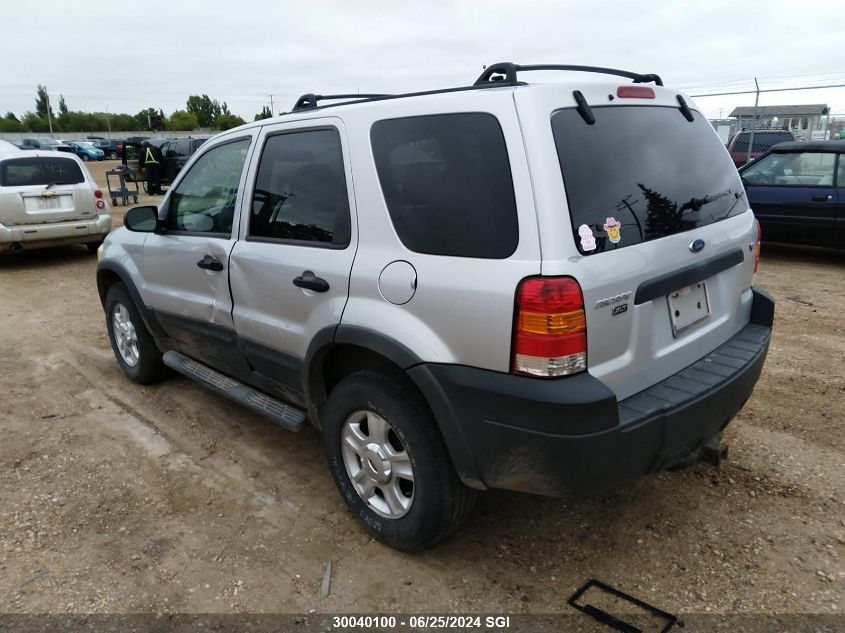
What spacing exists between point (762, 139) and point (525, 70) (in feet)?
48.0

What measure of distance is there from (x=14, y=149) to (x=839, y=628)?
38.4ft

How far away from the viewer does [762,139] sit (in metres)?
Result: 14.8

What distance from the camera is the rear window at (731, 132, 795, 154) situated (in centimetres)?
1468

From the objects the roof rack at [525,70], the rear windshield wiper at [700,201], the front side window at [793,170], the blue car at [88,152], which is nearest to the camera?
the roof rack at [525,70]

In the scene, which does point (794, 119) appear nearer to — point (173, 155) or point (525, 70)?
point (173, 155)

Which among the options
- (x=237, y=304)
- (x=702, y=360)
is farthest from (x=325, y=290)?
(x=702, y=360)

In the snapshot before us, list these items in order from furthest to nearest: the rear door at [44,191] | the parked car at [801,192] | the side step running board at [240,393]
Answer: the rear door at [44,191] < the parked car at [801,192] < the side step running board at [240,393]

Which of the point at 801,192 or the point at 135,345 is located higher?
the point at 801,192

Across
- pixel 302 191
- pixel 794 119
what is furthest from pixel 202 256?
pixel 794 119

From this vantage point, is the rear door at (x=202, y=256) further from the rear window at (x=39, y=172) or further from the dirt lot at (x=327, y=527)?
the rear window at (x=39, y=172)

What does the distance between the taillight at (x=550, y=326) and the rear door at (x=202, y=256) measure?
1885 mm

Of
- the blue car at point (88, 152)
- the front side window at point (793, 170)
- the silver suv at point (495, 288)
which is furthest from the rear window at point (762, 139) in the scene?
the blue car at point (88, 152)

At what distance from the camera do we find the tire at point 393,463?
2520 millimetres

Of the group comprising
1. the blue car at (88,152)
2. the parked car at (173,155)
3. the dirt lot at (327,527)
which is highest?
the blue car at (88,152)
